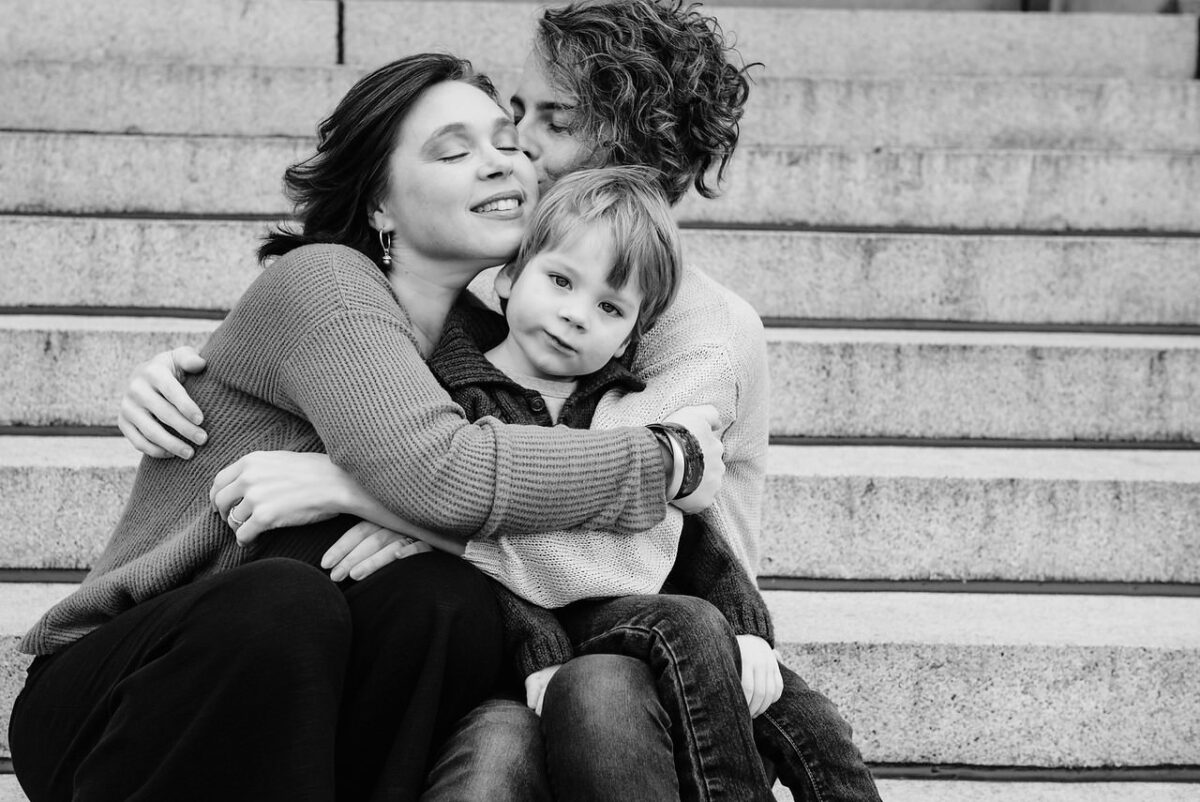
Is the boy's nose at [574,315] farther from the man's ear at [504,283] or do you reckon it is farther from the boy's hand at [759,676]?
the boy's hand at [759,676]

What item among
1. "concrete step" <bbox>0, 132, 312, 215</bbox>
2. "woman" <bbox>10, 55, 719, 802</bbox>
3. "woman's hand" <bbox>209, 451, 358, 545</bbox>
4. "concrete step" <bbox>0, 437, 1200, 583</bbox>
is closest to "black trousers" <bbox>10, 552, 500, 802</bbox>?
"woman" <bbox>10, 55, 719, 802</bbox>

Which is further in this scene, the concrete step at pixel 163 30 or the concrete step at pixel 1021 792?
the concrete step at pixel 163 30

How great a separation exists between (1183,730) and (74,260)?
7.66ft

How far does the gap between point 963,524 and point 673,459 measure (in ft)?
3.33

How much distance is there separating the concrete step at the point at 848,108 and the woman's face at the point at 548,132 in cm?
139

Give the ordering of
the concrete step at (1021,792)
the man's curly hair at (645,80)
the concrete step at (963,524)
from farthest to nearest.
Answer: the concrete step at (963,524) → the concrete step at (1021,792) → the man's curly hair at (645,80)

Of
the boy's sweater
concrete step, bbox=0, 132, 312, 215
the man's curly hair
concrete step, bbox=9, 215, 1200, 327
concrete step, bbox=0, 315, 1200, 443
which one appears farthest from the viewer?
concrete step, bbox=0, 132, 312, 215

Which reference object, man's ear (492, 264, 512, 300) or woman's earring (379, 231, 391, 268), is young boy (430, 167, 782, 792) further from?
woman's earring (379, 231, 391, 268)

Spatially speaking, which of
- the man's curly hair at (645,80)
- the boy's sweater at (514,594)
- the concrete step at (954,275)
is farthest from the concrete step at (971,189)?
the boy's sweater at (514,594)

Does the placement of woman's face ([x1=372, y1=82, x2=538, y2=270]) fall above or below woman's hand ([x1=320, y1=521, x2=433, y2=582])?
above

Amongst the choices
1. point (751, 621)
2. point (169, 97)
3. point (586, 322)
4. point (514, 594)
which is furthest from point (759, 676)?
point (169, 97)

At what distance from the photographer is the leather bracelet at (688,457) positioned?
1.63 meters

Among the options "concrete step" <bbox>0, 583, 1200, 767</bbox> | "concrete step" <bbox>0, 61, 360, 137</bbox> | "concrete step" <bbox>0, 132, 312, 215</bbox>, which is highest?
"concrete step" <bbox>0, 61, 360, 137</bbox>

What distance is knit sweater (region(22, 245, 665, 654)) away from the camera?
5.02ft
